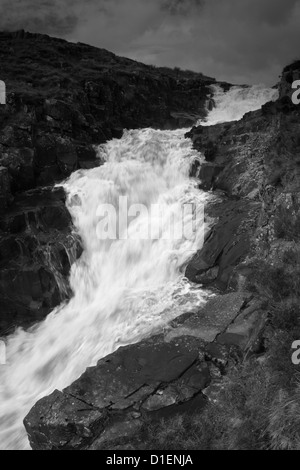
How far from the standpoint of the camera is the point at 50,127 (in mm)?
23969

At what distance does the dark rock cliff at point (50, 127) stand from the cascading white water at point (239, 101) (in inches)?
78.8

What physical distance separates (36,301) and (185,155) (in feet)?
40.1

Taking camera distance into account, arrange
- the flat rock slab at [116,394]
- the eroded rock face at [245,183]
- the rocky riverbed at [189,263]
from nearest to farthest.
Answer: the flat rock slab at [116,394], the rocky riverbed at [189,263], the eroded rock face at [245,183]

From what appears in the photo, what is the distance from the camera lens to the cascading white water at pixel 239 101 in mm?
37044

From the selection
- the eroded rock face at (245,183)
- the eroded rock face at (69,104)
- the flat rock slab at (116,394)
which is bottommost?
the flat rock slab at (116,394)

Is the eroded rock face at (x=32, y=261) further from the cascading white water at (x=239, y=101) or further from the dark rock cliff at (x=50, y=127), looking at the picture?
the cascading white water at (x=239, y=101)

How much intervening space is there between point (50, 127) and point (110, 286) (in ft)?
43.7

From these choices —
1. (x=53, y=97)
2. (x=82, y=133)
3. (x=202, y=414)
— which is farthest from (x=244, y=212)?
(x=53, y=97)

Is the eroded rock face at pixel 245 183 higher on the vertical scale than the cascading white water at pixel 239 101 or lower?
lower

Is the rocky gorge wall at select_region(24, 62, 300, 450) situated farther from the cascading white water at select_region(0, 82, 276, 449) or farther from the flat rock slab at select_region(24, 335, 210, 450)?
the cascading white water at select_region(0, 82, 276, 449)

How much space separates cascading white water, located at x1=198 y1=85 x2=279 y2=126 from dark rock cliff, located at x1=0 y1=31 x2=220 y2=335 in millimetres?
2002

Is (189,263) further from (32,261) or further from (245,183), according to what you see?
(32,261)

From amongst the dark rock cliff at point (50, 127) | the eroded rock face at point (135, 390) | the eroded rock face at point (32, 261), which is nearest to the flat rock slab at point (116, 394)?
the eroded rock face at point (135, 390)

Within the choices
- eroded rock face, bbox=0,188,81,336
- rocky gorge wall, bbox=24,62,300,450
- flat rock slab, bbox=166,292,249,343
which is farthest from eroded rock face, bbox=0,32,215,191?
flat rock slab, bbox=166,292,249,343
